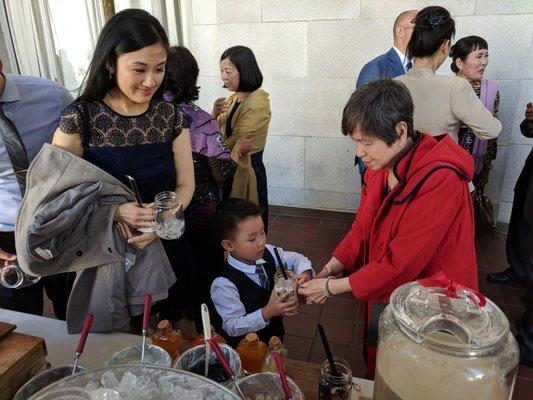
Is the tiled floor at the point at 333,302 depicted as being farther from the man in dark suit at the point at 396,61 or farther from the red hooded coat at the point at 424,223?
the man in dark suit at the point at 396,61

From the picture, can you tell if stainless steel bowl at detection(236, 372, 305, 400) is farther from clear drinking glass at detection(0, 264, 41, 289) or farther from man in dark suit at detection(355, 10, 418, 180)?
man in dark suit at detection(355, 10, 418, 180)

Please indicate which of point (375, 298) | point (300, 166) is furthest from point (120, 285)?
point (300, 166)

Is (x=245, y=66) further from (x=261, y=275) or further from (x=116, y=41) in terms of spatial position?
(x=261, y=275)

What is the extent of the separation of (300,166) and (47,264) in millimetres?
3357

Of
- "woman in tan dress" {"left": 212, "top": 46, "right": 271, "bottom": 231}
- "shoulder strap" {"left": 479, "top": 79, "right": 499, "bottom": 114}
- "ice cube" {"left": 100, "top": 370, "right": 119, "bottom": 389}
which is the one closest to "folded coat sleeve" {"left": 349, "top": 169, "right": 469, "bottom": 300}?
"ice cube" {"left": 100, "top": 370, "right": 119, "bottom": 389}

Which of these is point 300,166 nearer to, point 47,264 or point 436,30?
point 436,30

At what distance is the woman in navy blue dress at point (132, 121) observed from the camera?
1.32 meters

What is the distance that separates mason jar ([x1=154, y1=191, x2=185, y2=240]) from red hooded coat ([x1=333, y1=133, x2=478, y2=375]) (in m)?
0.63

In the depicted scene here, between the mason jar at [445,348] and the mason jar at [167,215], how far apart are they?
832 millimetres

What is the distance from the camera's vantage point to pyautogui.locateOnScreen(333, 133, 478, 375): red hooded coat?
1.20 m

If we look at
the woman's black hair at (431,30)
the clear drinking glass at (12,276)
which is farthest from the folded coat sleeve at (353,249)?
the clear drinking glass at (12,276)

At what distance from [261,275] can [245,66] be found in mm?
1769

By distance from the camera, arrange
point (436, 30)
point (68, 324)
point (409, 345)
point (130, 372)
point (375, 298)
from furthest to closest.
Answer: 1. point (436, 30)
2. point (375, 298)
3. point (68, 324)
4. point (130, 372)
5. point (409, 345)

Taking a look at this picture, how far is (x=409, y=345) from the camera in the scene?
1.91ft
